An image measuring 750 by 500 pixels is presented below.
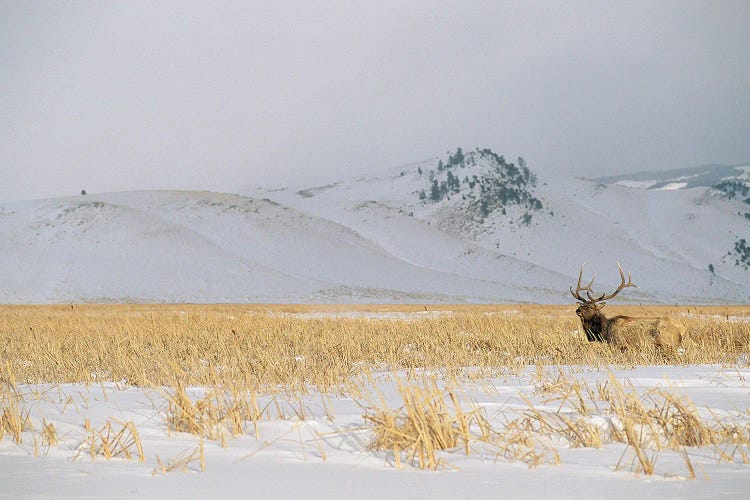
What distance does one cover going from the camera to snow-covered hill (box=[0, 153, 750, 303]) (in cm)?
6844

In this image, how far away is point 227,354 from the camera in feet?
35.2

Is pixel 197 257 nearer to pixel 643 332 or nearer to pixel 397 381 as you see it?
pixel 643 332

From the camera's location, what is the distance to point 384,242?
349 feet

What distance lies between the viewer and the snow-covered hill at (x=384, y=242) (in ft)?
225

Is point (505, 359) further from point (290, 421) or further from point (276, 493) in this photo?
point (276, 493)

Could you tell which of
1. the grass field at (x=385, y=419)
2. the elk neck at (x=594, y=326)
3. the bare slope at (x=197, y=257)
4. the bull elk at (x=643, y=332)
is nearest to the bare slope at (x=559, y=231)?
the bare slope at (x=197, y=257)

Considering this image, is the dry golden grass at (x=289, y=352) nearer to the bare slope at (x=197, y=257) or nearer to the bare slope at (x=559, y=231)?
the bare slope at (x=197, y=257)

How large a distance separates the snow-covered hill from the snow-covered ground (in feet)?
191

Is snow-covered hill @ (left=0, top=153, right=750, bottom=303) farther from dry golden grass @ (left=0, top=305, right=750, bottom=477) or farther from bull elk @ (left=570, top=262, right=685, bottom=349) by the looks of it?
bull elk @ (left=570, top=262, right=685, bottom=349)

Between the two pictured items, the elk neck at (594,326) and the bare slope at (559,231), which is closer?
the elk neck at (594,326)

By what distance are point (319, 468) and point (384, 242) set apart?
336ft

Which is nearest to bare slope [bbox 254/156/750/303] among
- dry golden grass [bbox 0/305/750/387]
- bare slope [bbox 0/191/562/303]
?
bare slope [bbox 0/191/562/303]

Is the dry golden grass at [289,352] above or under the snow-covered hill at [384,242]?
above

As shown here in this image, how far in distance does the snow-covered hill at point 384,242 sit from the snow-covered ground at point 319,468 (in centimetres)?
5833
